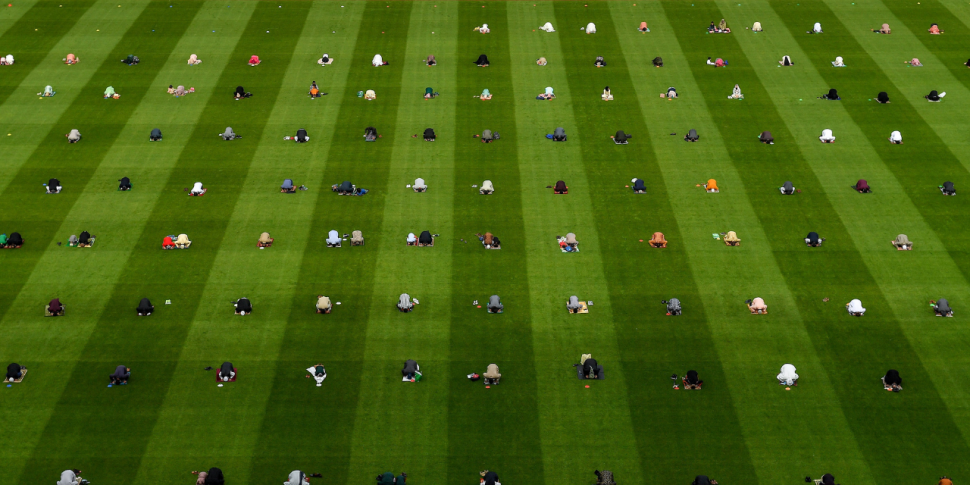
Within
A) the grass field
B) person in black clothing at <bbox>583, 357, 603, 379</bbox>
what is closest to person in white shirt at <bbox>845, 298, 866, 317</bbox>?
the grass field

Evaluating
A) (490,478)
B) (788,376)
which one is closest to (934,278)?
(788,376)

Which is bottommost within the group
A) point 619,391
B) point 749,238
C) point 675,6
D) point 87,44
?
point 619,391

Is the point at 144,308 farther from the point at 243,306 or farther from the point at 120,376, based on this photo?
the point at 120,376

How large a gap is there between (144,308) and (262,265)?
7773 mm

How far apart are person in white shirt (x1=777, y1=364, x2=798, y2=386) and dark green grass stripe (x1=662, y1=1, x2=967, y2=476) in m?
2.13

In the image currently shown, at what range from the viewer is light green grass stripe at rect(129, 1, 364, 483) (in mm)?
52188

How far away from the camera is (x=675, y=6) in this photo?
100 metres

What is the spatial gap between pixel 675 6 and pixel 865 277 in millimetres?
45230

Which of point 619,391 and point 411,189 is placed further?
point 411,189

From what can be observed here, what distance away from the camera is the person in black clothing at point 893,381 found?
179 ft

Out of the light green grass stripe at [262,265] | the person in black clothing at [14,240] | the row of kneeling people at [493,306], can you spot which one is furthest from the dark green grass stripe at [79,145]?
the light green grass stripe at [262,265]

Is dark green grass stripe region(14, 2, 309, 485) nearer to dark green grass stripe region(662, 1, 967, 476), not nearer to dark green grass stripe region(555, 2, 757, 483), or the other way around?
dark green grass stripe region(555, 2, 757, 483)

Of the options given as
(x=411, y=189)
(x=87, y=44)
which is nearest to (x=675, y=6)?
(x=411, y=189)

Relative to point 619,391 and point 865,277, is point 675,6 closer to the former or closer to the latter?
point 865,277
